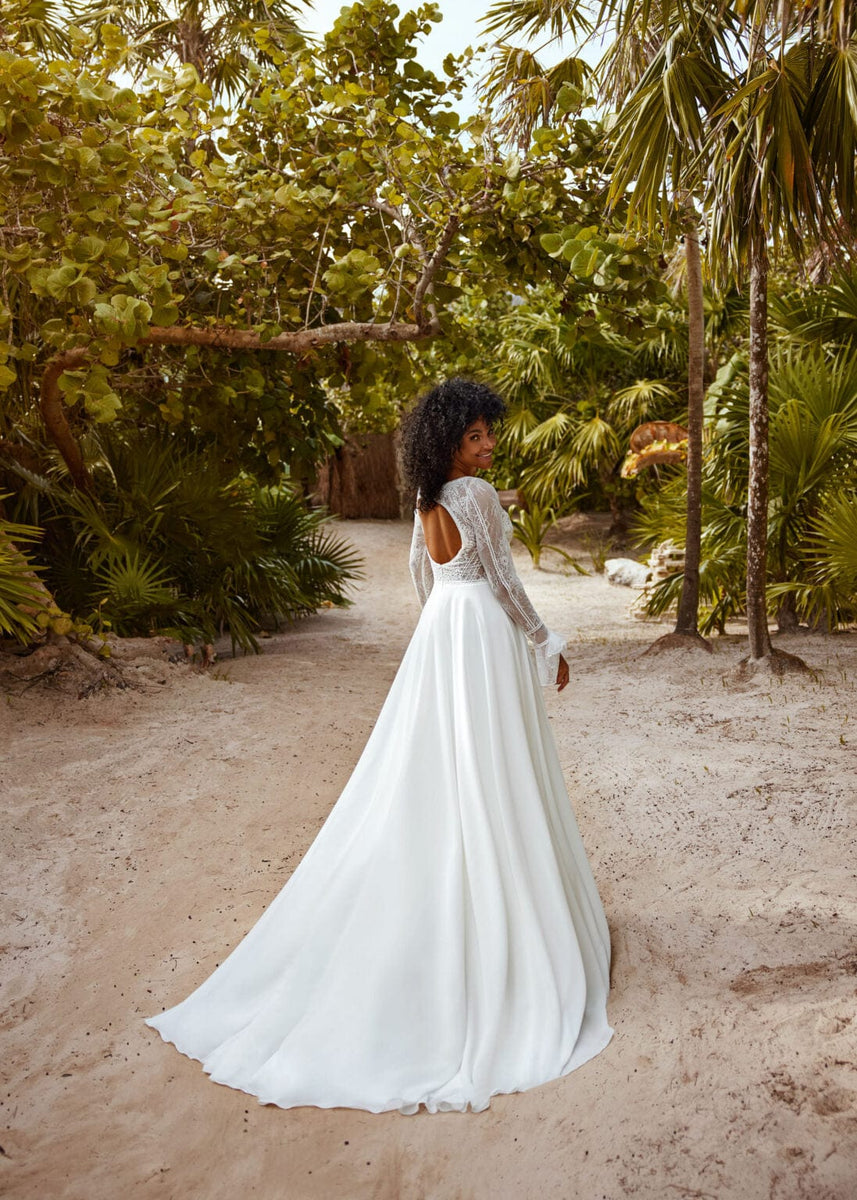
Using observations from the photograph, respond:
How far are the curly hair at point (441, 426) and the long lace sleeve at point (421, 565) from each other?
13 cm

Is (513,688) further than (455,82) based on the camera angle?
No

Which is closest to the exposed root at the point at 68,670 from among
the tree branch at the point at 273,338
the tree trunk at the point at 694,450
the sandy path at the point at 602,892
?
the sandy path at the point at 602,892

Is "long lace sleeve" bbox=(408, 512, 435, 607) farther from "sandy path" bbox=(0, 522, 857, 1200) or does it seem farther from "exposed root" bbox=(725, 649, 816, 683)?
"exposed root" bbox=(725, 649, 816, 683)

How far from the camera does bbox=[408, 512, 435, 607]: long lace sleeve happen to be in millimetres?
3117

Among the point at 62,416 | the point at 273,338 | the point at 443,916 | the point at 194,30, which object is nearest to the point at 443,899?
the point at 443,916

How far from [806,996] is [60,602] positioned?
5.81 metres

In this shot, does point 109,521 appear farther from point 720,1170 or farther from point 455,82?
point 720,1170

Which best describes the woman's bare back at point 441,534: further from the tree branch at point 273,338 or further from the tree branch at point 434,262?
the tree branch at point 273,338

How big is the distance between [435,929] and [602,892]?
124cm

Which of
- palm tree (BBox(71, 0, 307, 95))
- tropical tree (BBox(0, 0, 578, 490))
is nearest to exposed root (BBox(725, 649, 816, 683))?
tropical tree (BBox(0, 0, 578, 490))

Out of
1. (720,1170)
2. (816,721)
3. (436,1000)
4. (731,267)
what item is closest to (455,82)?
(731,267)

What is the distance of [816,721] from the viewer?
5.38 metres

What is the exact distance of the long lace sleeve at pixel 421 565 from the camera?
312cm

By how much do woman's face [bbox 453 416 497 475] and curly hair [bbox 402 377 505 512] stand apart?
0.01 m
